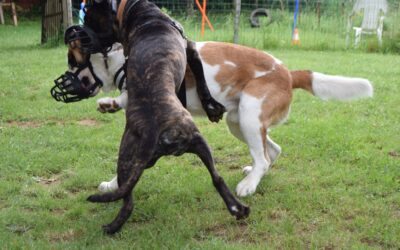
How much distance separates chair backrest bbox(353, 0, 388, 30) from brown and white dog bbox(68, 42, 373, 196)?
9547 millimetres

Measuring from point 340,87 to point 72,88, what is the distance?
6.91 feet

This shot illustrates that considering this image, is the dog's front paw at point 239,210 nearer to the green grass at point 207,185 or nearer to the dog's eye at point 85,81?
A: the green grass at point 207,185

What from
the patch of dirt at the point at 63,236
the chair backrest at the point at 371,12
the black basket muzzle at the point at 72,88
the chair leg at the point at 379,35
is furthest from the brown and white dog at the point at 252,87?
the chair backrest at the point at 371,12

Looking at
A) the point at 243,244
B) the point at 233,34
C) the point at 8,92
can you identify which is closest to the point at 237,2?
the point at 233,34

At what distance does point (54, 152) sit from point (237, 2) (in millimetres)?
8194

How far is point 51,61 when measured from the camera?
32.7 feet

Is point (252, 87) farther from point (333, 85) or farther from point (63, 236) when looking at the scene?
point (63, 236)

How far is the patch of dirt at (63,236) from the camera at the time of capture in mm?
3326

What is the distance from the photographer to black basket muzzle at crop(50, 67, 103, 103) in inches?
145

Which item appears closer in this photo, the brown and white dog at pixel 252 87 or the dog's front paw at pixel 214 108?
the dog's front paw at pixel 214 108

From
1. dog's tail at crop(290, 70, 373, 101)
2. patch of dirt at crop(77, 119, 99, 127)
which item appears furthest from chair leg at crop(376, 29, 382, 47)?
dog's tail at crop(290, 70, 373, 101)

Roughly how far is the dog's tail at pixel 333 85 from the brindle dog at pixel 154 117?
1.59 metres

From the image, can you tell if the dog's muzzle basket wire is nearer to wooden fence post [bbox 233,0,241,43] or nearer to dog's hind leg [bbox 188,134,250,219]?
dog's hind leg [bbox 188,134,250,219]

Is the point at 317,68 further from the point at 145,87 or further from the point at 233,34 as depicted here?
the point at 145,87
